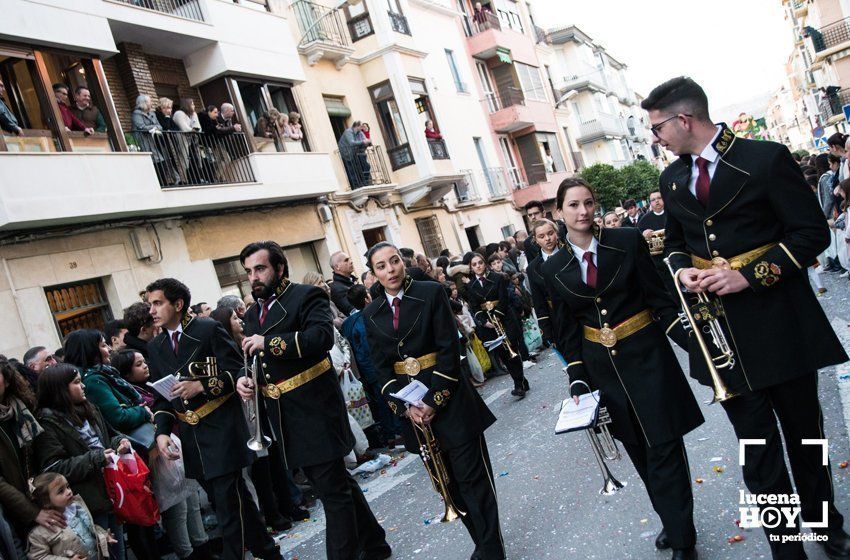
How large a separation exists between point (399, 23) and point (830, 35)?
42.3m

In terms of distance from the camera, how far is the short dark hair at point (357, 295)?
10.1m

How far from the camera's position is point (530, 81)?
38.4 metres

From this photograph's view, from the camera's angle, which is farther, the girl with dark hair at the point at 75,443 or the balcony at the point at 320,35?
the balcony at the point at 320,35

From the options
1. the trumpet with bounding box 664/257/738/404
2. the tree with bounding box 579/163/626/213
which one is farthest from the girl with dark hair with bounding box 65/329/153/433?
the tree with bounding box 579/163/626/213

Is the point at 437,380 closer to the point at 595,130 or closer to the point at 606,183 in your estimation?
the point at 606,183

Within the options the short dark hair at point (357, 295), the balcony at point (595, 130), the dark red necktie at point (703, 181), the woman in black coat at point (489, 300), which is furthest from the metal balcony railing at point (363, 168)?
the balcony at point (595, 130)

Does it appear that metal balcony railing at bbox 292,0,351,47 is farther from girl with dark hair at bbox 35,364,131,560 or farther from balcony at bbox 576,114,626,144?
balcony at bbox 576,114,626,144

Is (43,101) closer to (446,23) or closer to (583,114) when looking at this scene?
(446,23)

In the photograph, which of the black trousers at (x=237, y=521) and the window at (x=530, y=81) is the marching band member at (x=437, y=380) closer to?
the black trousers at (x=237, y=521)

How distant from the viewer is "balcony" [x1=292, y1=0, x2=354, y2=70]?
21266 millimetres

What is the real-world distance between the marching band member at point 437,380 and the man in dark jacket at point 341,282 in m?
5.44

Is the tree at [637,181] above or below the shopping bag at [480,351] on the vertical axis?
above

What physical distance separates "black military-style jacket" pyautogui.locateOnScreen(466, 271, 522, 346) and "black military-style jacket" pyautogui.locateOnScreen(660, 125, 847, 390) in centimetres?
787

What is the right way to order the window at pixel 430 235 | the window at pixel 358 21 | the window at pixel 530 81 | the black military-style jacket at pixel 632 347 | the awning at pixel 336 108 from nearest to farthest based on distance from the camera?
the black military-style jacket at pixel 632 347, the awning at pixel 336 108, the window at pixel 358 21, the window at pixel 430 235, the window at pixel 530 81
